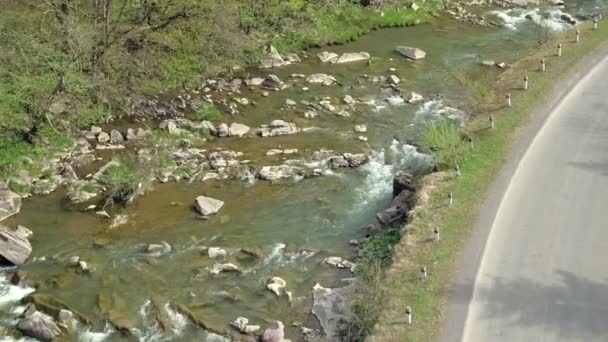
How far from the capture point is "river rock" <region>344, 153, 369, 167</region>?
→ 94.6 ft

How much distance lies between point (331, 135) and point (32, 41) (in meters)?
14.4

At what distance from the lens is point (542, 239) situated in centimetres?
2083

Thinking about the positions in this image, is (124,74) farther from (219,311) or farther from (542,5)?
(542,5)

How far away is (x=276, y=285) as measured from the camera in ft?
71.0

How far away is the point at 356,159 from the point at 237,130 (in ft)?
19.4

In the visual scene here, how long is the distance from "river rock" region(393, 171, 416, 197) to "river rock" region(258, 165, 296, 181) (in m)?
4.31

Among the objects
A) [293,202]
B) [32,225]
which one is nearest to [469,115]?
[293,202]

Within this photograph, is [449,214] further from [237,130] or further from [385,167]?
[237,130]

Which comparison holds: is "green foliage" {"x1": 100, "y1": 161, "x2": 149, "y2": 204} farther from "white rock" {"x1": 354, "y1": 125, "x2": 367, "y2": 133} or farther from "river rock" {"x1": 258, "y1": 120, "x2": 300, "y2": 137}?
"white rock" {"x1": 354, "y1": 125, "x2": 367, "y2": 133}

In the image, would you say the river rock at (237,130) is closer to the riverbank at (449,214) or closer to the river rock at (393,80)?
the river rock at (393,80)

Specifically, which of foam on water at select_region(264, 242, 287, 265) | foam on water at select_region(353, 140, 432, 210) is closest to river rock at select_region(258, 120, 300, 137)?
foam on water at select_region(353, 140, 432, 210)

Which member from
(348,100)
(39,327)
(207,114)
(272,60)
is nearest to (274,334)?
(39,327)

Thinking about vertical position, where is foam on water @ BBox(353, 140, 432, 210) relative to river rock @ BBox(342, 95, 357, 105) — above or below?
below

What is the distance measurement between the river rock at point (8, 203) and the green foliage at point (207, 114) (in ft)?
29.9
